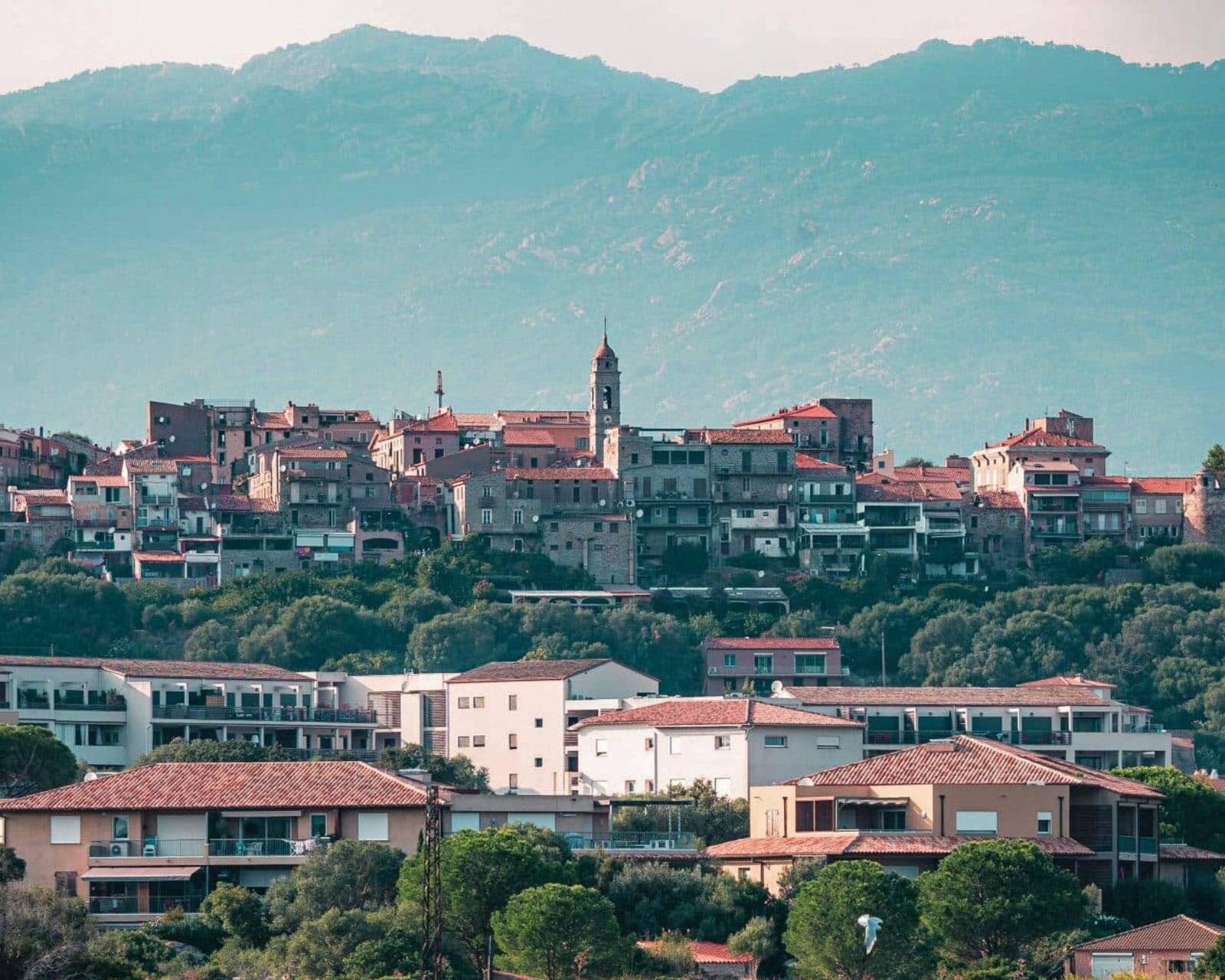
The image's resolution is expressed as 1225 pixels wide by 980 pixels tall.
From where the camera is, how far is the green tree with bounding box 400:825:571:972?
→ 5716 centimetres

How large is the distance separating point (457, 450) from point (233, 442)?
13251 millimetres

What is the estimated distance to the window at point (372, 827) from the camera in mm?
63562

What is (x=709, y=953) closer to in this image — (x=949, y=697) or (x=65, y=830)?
(x=65, y=830)

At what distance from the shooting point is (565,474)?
5167 inches

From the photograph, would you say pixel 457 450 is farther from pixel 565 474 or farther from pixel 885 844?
pixel 885 844

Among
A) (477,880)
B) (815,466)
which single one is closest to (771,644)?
(815,466)

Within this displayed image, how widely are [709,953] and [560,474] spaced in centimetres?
7333

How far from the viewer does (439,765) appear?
84.7m

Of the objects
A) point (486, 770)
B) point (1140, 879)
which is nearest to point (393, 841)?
point (1140, 879)

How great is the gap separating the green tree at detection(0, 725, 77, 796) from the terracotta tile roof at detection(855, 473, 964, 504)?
68.4 metres

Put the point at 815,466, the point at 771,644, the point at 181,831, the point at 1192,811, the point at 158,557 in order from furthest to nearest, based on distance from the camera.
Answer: the point at 815,466, the point at 158,557, the point at 771,644, the point at 1192,811, the point at 181,831

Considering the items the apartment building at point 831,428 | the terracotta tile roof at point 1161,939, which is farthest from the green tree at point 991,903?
the apartment building at point 831,428

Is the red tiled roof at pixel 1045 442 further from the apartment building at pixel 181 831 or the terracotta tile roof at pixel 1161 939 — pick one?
the terracotta tile roof at pixel 1161 939

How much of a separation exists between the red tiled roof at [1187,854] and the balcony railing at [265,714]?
32343mm
